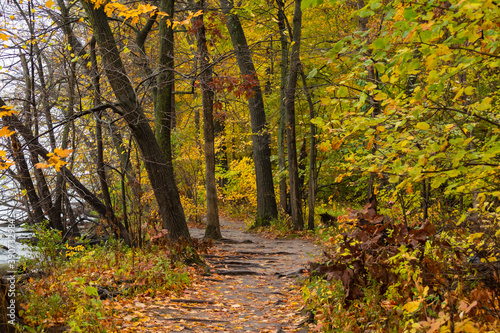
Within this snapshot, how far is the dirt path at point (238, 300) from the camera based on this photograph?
16.6 ft

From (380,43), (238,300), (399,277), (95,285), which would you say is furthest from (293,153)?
(380,43)

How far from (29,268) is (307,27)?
12.3 meters

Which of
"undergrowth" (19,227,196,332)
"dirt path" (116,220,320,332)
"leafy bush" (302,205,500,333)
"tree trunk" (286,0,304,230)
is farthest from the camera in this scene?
"tree trunk" (286,0,304,230)

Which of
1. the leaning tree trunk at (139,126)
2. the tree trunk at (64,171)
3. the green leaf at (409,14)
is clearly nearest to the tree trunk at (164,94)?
the leaning tree trunk at (139,126)

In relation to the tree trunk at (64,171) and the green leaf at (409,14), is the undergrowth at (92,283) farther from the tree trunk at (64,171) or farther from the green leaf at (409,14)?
the green leaf at (409,14)

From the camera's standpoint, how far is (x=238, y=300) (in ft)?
21.6

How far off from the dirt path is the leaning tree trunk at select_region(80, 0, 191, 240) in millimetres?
1436

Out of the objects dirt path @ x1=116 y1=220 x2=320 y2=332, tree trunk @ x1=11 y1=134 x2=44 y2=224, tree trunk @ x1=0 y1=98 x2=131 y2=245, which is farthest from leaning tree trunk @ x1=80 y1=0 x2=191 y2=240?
tree trunk @ x1=11 y1=134 x2=44 y2=224

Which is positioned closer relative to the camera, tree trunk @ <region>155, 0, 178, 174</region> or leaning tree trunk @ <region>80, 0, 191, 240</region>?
leaning tree trunk @ <region>80, 0, 191, 240</region>

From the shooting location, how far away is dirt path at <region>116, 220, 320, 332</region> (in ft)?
16.6

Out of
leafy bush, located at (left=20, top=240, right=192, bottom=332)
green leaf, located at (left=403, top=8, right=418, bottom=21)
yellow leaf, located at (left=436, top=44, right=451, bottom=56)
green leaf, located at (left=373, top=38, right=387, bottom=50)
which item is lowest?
leafy bush, located at (left=20, top=240, right=192, bottom=332)

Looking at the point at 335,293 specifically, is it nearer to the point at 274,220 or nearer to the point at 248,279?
the point at 248,279

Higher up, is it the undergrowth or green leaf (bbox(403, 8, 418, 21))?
green leaf (bbox(403, 8, 418, 21))

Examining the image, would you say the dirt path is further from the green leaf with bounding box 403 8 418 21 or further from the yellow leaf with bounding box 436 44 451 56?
the green leaf with bounding box 403 8 418 21
